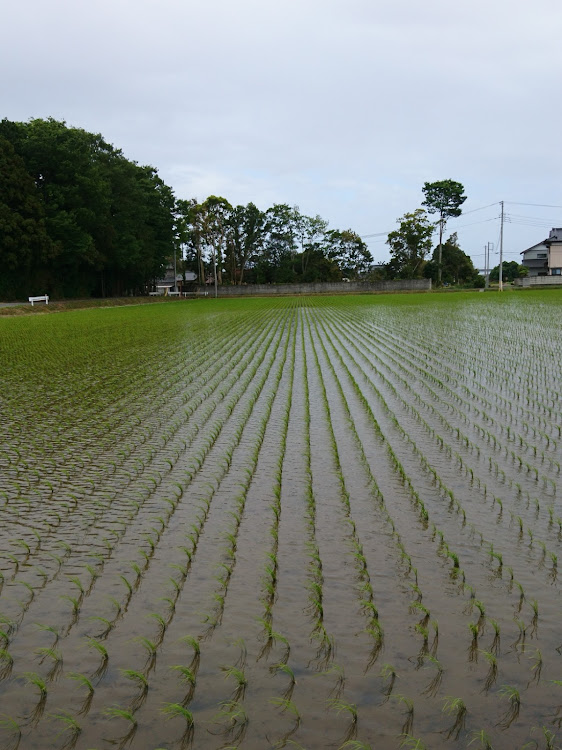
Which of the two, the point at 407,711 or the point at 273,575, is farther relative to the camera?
the point at 273,575

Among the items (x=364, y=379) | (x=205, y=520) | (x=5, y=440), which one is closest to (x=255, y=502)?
(x=205, y=520)

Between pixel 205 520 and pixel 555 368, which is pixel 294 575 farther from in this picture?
pixel 555 368

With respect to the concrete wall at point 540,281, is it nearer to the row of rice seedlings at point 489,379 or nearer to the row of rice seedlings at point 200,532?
the row of rice seedlings at point 489,379

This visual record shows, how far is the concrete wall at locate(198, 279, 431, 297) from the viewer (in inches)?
2377

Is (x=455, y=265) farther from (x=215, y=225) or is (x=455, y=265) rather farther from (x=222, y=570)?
(x=222, y=570)

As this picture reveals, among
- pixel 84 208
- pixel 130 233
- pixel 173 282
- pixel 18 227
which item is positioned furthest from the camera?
pixel 173 282

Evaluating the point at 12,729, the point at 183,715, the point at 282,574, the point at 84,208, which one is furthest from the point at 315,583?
the point at 84,208

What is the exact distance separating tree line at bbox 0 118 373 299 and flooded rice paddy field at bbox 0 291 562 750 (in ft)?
101

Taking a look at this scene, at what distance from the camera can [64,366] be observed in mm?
13477

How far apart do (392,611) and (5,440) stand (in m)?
5.29

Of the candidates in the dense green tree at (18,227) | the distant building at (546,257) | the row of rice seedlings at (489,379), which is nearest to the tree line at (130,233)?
the dense green tree at (18,227)

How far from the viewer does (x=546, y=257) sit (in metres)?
79.4

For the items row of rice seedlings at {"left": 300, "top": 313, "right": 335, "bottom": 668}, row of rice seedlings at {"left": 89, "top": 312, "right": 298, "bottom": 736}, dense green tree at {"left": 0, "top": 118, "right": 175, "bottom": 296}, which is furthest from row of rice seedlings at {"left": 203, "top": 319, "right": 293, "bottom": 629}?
dense green tree at {"left": 0, "top": 118, "right": 175, "bottom": 296}

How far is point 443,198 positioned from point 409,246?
6207mm
